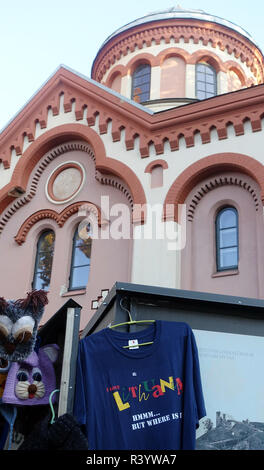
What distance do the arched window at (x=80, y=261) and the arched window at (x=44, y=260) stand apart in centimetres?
71

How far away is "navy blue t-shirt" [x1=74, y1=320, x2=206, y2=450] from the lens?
5008 millimetres

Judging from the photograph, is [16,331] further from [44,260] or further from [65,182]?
[65,182]

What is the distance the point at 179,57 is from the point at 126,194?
8804mm

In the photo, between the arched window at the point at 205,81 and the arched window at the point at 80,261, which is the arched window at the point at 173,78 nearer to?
the arched window at the point at 205,81

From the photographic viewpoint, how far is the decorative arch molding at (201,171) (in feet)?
41.1

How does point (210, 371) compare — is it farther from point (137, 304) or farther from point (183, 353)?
point (137, 304)

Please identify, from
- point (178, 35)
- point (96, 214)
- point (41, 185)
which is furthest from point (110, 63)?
point (96, 214)

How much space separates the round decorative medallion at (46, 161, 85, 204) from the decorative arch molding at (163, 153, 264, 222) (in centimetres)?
300

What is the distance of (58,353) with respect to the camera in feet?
17.5

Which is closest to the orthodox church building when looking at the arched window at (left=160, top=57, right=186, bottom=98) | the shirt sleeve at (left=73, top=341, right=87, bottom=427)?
the arched window at (left=160, top=57, right=186, bottom=98)

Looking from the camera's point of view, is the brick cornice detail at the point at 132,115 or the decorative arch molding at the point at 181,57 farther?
the decorative arch molding at the point at 181,57

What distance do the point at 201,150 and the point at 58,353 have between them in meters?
8.78

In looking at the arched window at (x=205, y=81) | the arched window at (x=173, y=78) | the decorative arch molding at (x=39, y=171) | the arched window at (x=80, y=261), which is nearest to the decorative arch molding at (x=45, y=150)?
the decorative arch molding at (x=39, y=171)

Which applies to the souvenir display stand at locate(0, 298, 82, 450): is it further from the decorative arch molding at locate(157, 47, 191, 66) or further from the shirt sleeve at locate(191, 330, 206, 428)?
the decorative arch molding at locate(157, 47, 191, 66)
